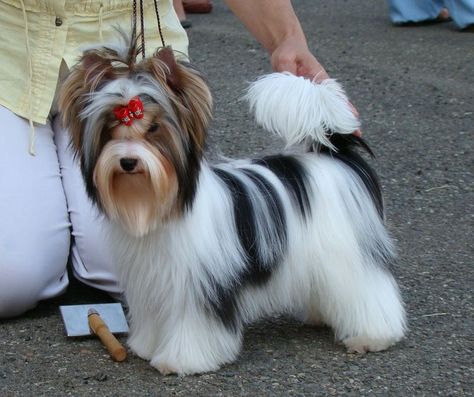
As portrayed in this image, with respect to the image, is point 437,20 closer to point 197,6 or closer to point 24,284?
point 197,6

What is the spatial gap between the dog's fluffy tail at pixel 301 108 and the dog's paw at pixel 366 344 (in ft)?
1.78

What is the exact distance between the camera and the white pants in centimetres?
325

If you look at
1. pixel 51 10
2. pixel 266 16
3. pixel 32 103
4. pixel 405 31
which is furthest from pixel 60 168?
pixel 405 31

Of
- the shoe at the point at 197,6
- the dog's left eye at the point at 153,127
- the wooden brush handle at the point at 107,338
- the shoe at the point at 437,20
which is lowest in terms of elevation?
the shoe at the point at 437,20

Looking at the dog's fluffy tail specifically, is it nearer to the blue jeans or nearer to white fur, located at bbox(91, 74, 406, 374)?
white fur, located at bbox(91, 74, 406, 374)

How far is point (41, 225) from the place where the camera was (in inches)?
131

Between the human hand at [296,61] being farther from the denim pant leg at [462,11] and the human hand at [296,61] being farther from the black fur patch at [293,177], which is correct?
the denim pant leg at [462,11]

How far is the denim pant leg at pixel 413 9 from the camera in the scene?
7051 millimetres

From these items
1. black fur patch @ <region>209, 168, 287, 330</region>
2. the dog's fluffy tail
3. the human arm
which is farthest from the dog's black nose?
the human arm

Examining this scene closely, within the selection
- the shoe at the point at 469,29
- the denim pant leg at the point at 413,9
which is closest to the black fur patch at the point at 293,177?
the shoe at the point at 469,29

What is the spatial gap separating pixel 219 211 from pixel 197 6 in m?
5.17

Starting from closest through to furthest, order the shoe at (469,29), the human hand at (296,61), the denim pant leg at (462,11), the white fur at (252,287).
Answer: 1. the white fur at (252,287)
2. the human hand at (296,61)
3. the denim pant leg at (462,11)
4. the shoe at (469,29)

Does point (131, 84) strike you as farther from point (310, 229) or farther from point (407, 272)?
point (407, 272)

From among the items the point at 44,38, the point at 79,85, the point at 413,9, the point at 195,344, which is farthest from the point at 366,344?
the point at 413,9
